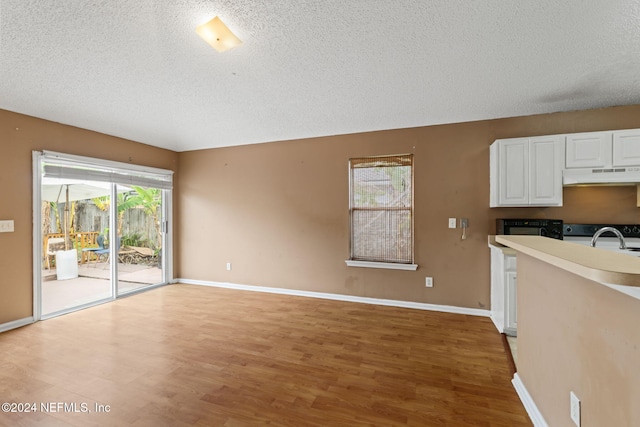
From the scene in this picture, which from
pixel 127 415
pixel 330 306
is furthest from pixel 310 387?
pixel 330 306

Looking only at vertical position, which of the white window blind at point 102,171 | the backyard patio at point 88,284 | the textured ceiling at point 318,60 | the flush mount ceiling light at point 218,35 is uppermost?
the textured ceiling at point 318,60

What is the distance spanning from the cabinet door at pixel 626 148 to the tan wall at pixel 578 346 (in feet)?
6.90

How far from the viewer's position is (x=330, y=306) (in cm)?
387

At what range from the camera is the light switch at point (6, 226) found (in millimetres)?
3041

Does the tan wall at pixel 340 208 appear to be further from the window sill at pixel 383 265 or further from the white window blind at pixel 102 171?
the white window blind at pixel 102 171

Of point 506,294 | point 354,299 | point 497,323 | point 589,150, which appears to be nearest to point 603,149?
point 589,150

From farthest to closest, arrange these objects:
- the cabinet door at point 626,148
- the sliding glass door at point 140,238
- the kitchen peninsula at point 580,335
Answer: the sliding glass door at point 140,238
the cabinet door at point 626,148
the kitchen peninsula at point 580,335

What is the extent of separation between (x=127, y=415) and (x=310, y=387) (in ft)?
4.04

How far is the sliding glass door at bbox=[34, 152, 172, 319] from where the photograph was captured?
3.46 metres

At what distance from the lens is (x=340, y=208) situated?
4172 mm

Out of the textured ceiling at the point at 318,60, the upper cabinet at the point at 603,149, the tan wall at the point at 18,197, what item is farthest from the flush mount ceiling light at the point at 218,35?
the upper cabinet at the point at 603,149

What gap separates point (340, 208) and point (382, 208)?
0.64 metres

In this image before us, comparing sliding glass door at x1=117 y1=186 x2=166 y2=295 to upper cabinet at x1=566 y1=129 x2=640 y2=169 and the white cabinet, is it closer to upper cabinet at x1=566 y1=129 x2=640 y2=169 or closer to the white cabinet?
the white cabinet

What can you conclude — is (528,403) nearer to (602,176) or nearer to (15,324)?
(602,176)
